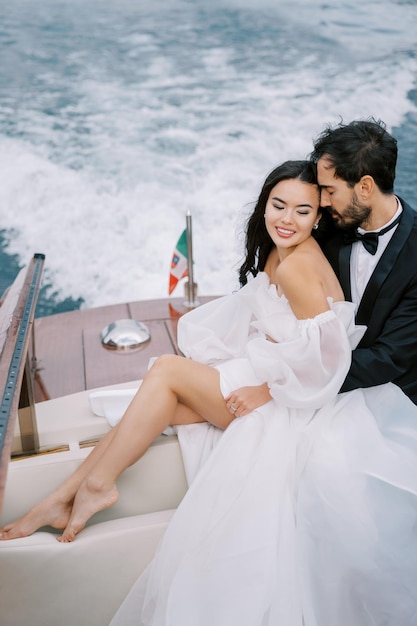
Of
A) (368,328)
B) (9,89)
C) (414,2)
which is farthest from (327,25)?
(368,328)

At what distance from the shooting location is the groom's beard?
1.54 metres

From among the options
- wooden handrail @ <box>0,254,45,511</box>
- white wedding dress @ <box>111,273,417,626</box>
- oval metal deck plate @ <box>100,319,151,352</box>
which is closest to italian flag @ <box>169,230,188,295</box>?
oval metal deck plate @ <box>100,319,151,352</box>

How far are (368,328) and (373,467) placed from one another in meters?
0.35

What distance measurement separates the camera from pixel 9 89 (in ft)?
21.8

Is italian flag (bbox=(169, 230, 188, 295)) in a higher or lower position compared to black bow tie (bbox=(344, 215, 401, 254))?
lower

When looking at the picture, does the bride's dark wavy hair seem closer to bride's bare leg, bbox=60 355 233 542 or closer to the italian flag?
bride's bare leg, bbox=60 355 233 542

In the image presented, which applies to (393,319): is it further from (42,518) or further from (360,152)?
(42,518)

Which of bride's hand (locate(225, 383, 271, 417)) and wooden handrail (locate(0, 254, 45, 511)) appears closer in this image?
wooden handrail (locate(0, 254, 45, 511))

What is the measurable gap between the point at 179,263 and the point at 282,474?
1.74 metres

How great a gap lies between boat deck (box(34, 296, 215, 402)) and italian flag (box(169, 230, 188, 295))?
88mm

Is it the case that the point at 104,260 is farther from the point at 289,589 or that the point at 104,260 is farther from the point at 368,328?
the point at 289,589

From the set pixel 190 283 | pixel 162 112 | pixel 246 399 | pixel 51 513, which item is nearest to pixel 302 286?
pixel 246 399

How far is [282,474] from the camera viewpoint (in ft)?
4.49

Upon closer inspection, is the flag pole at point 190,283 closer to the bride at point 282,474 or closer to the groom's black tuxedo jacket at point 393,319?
the bride at point 282,474
